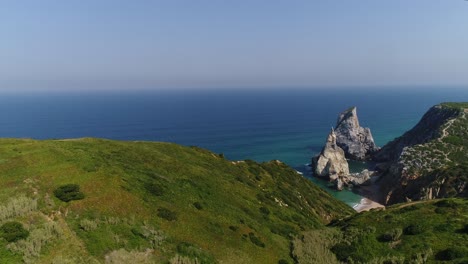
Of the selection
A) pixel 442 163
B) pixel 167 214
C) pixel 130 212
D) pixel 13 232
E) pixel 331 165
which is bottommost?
pixel 331 165

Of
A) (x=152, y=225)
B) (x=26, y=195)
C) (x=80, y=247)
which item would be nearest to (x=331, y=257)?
(x=152, y=225)

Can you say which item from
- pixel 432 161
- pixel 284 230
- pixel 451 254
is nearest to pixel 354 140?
pixel 432 161

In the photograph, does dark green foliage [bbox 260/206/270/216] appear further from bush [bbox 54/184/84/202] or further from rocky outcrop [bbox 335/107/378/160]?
rocky outcrop [bbox 335/107/378/160]

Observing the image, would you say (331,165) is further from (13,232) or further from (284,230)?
(13,232)

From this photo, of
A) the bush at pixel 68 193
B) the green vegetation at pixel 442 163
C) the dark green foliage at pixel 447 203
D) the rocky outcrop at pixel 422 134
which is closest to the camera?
the bush at pixel 68 193

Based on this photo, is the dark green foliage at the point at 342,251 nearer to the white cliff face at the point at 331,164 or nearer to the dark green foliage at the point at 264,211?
the dark green foliage at the point at 264,211

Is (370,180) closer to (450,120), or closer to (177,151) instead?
(450,120)

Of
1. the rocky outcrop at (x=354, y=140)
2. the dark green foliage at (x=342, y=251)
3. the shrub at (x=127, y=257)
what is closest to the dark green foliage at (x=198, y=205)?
the shrub at (x=127, y=257)
